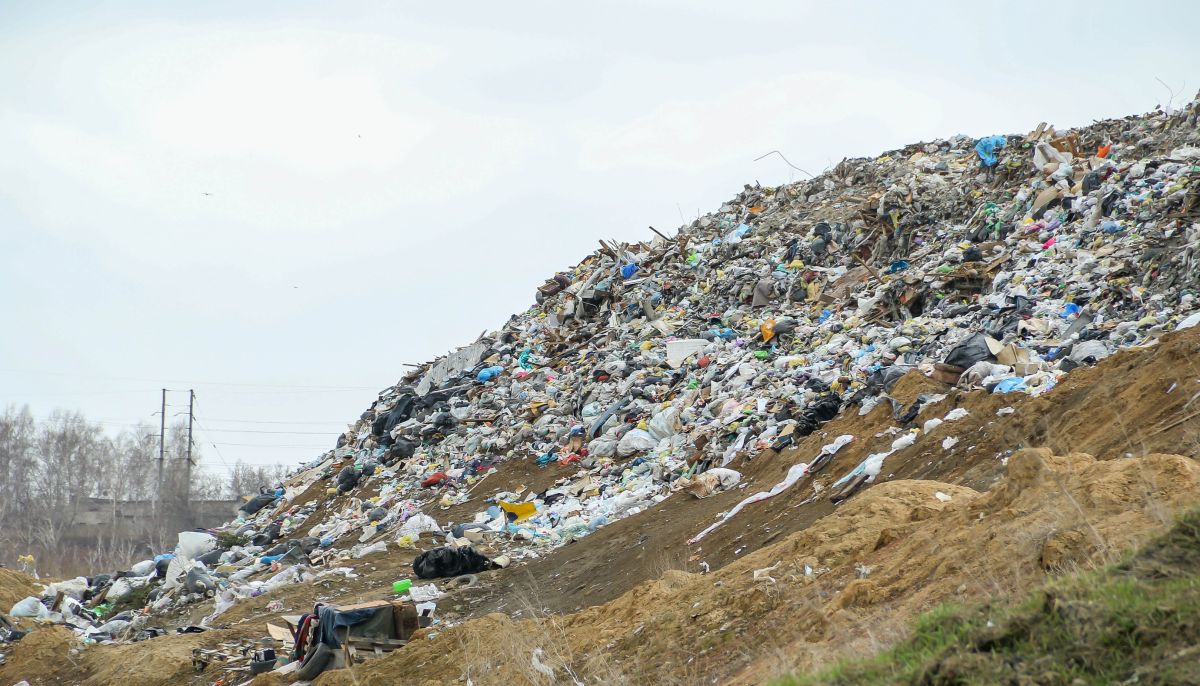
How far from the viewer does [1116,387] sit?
283 inches

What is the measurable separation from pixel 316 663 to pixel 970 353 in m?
6.22

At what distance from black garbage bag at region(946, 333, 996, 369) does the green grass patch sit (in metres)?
6.28

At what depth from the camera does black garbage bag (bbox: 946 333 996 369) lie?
9320mm

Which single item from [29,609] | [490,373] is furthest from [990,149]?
Result: [29,609]

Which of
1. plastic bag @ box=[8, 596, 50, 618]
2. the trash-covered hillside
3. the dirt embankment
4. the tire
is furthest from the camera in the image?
plastic bag @ box=[8, 596, 50, 618]

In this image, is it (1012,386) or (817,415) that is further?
(817,415)

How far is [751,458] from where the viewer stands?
10594 millimetres

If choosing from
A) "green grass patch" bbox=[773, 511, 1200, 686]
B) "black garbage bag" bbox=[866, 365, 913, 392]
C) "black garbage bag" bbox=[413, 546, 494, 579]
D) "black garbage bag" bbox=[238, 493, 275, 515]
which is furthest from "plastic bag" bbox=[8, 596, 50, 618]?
"green grass patch" bbox=[773, 511, 1200, 686]

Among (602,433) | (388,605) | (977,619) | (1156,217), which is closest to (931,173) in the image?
(1156,217)

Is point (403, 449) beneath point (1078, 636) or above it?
above

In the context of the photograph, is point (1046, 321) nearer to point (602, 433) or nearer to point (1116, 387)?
point (1116, 387)

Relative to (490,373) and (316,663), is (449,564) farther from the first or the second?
(490,373)

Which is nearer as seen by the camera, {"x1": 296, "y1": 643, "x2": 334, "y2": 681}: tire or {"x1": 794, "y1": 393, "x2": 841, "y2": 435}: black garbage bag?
{"x1": 296, "y1": 643, "x2": 334, "y2": 681}: tire

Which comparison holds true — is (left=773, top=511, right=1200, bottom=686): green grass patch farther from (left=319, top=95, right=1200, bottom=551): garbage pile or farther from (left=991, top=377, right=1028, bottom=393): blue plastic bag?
(left=991, top=377, right=1028, bottom=393): blue plastic bag
